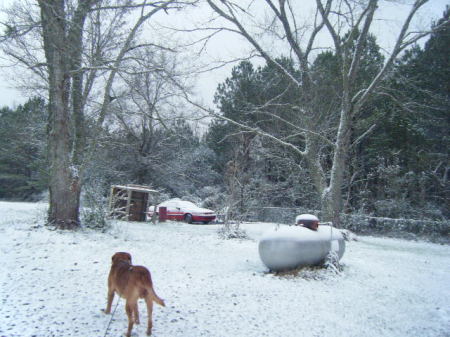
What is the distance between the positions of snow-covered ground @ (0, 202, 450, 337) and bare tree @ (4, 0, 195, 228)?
1167mm

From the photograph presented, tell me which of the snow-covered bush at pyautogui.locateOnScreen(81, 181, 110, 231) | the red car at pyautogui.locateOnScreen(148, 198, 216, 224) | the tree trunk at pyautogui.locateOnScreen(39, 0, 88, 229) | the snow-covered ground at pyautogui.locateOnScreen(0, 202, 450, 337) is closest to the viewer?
Result: the snow-covered ground at pyautogui.locateOnScreen(0, 202, 450, 337)

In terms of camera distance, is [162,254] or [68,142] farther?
[68,142]

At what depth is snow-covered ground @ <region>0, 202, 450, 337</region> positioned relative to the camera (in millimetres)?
4137

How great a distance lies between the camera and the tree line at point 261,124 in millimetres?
9336

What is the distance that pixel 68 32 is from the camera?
374 inches

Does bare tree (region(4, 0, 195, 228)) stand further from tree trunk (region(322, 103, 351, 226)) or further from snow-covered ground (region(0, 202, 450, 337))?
tree trunk (region(322, 103, 351, 226))

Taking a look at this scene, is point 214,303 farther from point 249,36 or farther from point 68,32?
point 249,36

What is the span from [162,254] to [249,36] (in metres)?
11.7

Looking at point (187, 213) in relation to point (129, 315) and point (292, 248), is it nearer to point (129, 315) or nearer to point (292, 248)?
point (292, 248)

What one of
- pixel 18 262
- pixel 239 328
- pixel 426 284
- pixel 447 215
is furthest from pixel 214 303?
pixel 447 215

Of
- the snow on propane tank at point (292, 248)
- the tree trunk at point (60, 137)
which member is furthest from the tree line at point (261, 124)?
the snow on propane tank at point (292, 248)

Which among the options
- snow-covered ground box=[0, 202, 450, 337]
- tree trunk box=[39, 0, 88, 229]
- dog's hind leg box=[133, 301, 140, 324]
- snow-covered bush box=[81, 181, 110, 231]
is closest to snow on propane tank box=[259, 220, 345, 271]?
snow-covered ground box=[0, 202, 450, 337]

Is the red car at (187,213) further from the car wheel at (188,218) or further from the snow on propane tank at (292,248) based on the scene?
the snow on propane tank at (292,248)

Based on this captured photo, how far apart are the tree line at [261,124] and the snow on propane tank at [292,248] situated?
4836mm
